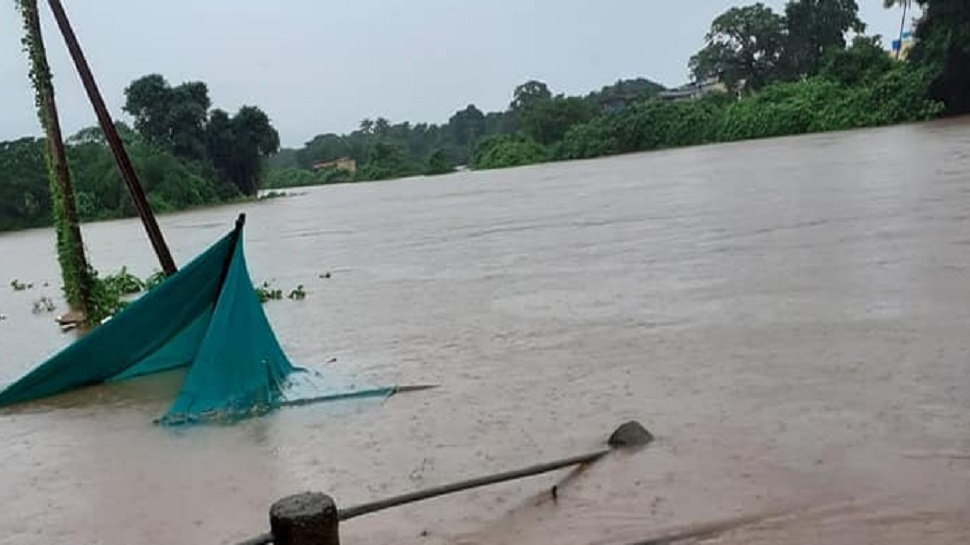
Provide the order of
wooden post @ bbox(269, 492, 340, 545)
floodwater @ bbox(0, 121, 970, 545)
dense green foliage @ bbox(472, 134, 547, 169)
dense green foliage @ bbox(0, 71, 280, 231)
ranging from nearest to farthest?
wooden post @ bbox(269, 492, 340, 545), floodwater @ bbox(0, 121, 970, 545), dense green foliage @ bbox(0, 71, 280, 231), dense green foliage @ bbox(472, 134, 547, 169)

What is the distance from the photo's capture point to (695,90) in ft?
235

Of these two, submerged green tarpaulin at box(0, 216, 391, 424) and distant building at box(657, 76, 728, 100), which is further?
distant building at box(657, 76, 728, 100)

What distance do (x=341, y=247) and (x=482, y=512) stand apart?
1525cm

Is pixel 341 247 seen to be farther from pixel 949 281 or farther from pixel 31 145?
pixel 31 145

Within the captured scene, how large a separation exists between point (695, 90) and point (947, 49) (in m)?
33.4

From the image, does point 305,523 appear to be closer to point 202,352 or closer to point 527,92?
point 202,352

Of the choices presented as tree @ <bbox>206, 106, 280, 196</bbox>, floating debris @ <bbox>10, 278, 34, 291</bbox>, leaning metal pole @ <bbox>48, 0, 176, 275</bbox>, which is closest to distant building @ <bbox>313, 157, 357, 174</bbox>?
tree @ <bbox>206, 106, 280, 196</bbox>

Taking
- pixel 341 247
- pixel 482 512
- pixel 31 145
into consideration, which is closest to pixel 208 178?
pixel 31 145

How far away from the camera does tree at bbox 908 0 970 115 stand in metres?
36.8

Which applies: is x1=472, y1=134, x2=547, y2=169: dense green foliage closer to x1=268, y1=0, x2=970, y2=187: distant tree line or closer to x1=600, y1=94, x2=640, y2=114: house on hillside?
x1=268, y1=0, x2=970, y2=187: distant tree line

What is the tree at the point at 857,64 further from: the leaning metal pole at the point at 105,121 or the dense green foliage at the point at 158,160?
the leaning metal pole at the point at 105,121

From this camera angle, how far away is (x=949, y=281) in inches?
331

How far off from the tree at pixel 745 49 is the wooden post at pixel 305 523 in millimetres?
58341

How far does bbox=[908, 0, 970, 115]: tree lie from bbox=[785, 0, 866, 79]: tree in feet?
44.8
